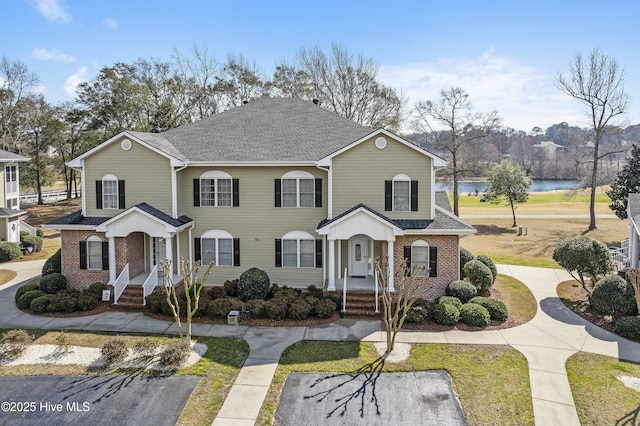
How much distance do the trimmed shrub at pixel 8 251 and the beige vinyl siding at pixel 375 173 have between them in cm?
2062

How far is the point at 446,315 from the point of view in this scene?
53.0ft

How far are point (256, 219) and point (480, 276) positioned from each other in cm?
1025

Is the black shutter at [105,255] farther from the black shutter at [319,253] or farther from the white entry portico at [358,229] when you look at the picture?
the white entry portico at [358,229]

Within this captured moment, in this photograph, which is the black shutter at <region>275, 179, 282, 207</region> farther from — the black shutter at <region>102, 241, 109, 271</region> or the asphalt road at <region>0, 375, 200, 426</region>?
the asphalt road at <region>0, 375, 200, 426</region>

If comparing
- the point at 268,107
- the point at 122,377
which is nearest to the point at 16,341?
the point at 122,377

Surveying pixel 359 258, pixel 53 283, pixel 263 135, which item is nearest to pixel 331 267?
pixel 359 258

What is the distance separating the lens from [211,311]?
16.8 metres

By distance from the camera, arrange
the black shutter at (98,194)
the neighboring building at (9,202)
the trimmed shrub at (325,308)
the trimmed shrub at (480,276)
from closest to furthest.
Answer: the trimmed shrub at (325,308) → the trimmed shrub at (480,276) → the black shutter at (98,194) → the neighboring building at (9,202)

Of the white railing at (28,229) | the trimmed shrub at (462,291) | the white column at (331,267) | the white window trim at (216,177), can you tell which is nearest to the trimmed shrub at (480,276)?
the trimmed shrub at (462,291)

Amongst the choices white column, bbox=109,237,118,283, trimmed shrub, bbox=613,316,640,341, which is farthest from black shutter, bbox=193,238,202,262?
trimmed shrub, bbox=613,316,640,341

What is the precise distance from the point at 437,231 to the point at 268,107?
1250 centimetres

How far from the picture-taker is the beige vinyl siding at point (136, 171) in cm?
1998

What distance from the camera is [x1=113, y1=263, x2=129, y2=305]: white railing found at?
1838 cm

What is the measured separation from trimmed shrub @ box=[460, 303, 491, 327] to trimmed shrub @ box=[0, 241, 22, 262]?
2590 cm
